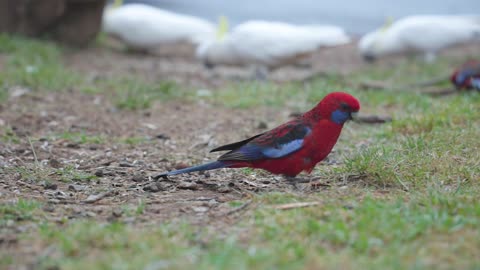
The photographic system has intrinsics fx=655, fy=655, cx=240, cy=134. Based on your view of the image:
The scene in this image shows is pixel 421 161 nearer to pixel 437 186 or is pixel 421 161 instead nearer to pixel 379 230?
pixel 437 186

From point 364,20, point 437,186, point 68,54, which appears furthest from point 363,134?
point 364,20

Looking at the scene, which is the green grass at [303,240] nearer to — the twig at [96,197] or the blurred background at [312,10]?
the twig at [96,197]

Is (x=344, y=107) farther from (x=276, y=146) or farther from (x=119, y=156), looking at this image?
(x=119, y=156)

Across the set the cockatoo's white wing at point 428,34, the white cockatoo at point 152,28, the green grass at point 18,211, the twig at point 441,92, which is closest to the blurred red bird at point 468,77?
the twig at point 441,92

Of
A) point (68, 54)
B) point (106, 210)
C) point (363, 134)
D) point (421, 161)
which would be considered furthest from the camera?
point (68, 54)

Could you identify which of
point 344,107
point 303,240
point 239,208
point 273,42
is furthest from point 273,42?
point 303,240

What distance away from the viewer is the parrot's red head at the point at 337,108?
3.37m

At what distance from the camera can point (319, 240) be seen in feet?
8.11

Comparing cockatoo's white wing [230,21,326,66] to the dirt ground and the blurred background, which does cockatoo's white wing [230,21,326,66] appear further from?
the blurred background

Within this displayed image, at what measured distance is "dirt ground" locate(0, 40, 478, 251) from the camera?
315 centimetres

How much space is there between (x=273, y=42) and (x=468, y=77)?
8.55 ft

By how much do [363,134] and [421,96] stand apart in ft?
5.01

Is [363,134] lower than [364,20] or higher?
lower

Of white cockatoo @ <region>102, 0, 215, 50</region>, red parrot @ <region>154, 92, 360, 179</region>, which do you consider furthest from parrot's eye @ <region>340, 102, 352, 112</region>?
white cockatoo @ <region>102, 0, 215, 50</region>
